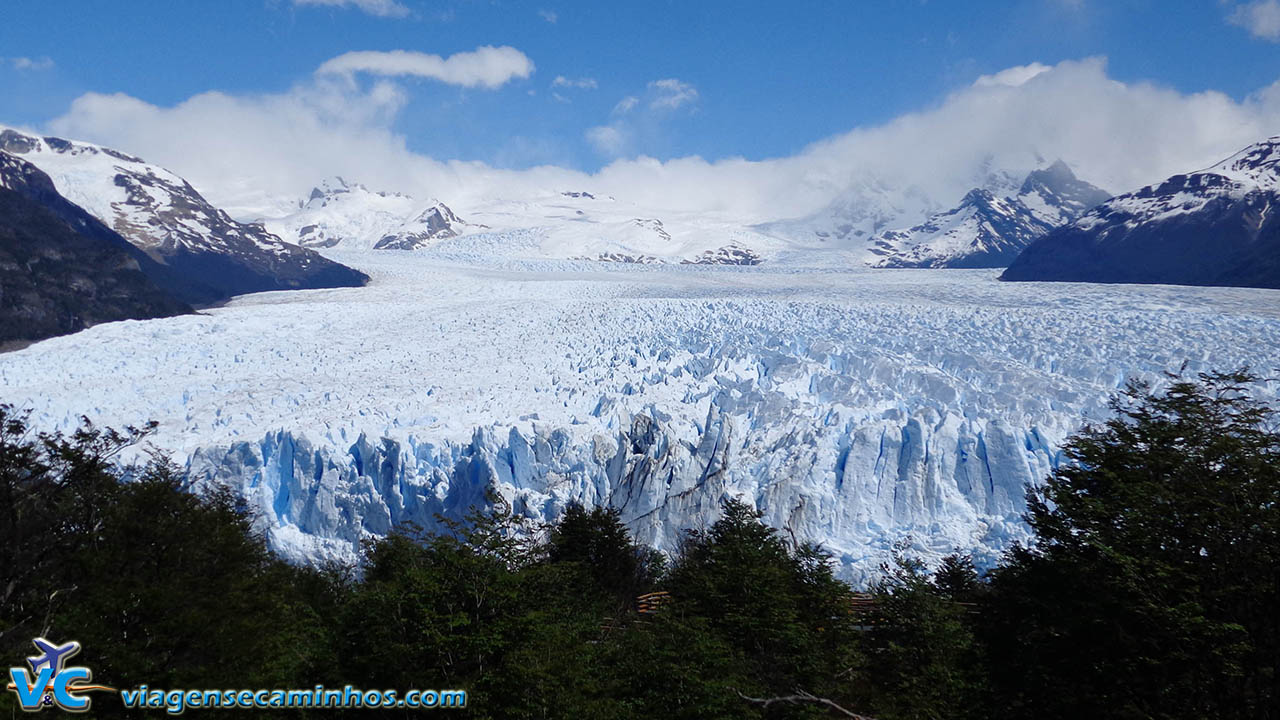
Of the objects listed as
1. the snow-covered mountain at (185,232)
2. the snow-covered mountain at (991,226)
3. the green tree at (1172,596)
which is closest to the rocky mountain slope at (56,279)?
the snow-covered mountain at (185,232)

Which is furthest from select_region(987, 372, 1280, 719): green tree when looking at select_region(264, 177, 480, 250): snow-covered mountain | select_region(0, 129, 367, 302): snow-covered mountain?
select_region(264, 177, 480, 250): snow-covered mountain

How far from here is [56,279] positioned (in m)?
33.4

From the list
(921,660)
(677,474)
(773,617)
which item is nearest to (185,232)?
(677,474)

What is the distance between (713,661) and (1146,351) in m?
19.4

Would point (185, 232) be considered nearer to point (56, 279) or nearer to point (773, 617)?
point (56, 279)

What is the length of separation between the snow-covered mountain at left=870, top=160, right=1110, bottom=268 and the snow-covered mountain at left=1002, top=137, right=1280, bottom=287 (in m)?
54.1

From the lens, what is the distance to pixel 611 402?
21625mm

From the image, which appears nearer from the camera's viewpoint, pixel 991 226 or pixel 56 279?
pixel 56 279

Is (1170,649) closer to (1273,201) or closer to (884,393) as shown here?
(884,393)

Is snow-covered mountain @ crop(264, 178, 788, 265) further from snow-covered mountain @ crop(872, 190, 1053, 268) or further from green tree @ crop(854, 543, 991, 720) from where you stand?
green tree @ crop(854, 543, 991, 720)

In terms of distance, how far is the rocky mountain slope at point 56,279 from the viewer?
30.9m

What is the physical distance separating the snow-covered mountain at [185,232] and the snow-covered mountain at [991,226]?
88.0 meters

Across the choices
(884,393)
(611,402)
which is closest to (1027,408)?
(884,393)

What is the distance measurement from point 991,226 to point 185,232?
455 ft
